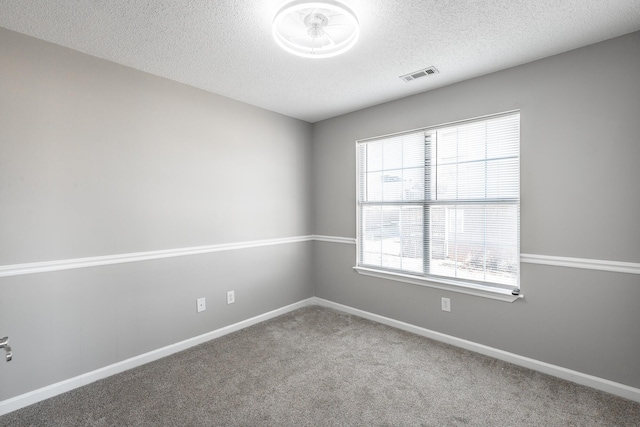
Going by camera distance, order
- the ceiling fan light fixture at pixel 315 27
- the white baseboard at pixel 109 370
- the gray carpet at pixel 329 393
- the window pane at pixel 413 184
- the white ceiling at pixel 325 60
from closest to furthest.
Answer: the ceiling fan light fixture at pixel 315 27, the white ceiling at pixel 325 60, the gray carpet at pixel 329 393, the white baseboard at pixel 109 370, the window pane at pixel 413 184

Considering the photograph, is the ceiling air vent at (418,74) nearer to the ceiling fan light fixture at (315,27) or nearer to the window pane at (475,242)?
the ceiling fan light fixture at (315,27)

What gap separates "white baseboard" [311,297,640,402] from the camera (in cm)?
207

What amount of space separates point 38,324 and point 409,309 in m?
3.07

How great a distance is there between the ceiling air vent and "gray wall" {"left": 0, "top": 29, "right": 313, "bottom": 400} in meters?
1.62

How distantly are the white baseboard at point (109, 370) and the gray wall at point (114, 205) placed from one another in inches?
1.7

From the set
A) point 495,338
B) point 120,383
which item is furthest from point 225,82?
point 495,338

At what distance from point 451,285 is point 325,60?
227 cm

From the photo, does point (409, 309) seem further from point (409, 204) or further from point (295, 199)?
point (295, 199)

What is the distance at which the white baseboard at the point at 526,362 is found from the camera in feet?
6.80

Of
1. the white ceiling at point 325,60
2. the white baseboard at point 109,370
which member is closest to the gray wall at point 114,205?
the white baseboard at point 109,370

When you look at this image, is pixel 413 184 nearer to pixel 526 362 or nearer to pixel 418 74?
pixel 418 74

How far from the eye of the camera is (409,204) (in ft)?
10.5

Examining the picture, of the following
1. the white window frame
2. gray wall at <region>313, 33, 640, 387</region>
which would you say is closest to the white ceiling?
gray wall at <region>313, 33, 640, 387</region>

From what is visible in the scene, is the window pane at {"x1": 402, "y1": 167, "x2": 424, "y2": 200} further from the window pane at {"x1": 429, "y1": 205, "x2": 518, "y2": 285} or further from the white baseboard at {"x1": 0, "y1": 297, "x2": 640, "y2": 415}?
the white baseboard at {"x1": 0, "y1": 297, "x2": 640, "y2": 415}
